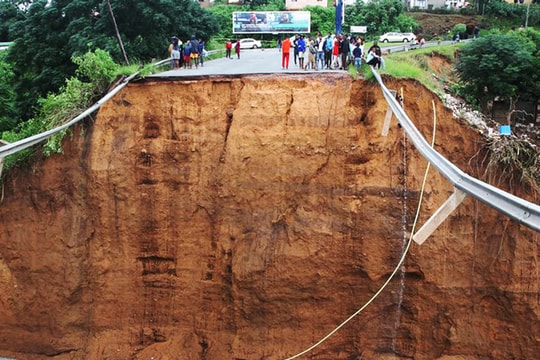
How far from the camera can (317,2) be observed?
45625 mm

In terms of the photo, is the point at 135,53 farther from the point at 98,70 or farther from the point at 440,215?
the point at 440,215

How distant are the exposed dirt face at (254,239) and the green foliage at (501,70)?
292 cm

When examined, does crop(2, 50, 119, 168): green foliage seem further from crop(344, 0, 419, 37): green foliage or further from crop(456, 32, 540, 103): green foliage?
crop(344, 0, 419, 37): green foliage

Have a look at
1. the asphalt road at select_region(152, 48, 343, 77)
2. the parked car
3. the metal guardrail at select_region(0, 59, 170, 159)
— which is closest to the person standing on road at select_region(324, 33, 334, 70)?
the asphalt road at select_region(152, 48, 343, 77)

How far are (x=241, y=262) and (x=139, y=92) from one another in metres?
4.42

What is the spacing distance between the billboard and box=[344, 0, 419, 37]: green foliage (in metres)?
4.38

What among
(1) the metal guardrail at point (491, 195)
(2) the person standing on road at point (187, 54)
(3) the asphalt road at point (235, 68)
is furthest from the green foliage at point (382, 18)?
(1) the metal guardrail at point (491, 195)

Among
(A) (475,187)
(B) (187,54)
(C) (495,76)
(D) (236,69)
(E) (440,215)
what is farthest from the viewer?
(B) (187,54)

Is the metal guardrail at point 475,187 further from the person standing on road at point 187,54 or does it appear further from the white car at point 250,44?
the white car at point 250,44

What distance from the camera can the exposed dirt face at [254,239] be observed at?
12.4 meters

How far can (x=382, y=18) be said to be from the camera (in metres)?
40.3

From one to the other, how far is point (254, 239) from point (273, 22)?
1073 inches

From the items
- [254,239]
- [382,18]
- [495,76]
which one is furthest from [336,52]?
[382,18]

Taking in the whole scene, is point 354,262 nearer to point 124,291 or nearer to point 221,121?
point 221,121
